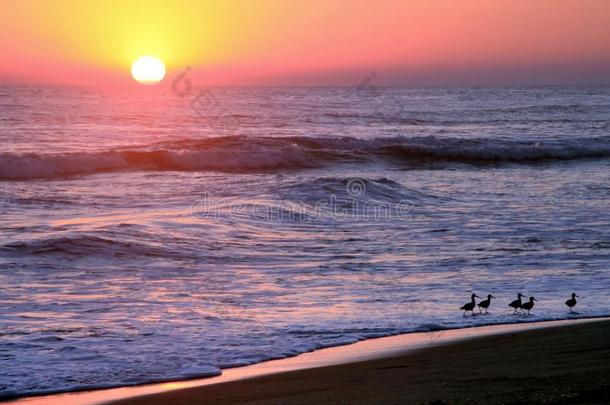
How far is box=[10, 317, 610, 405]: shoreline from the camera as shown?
6.36 m

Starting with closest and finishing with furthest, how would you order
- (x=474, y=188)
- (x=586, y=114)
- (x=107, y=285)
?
(x=107, y=285) < (x=474, y=188) < (x=586, y=114)

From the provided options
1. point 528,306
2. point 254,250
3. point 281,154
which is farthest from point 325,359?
point 281,154

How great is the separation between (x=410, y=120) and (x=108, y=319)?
45.5 meters

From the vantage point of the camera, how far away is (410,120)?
5322 cm

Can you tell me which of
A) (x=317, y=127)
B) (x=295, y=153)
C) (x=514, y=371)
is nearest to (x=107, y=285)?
(x=514, y=371)

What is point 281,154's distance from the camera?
1245 inches

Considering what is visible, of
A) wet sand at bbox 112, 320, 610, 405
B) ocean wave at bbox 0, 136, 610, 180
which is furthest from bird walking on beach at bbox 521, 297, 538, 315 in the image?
ocean wave at bbox 0, 136, 610, 180

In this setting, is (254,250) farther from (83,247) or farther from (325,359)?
(325,359)

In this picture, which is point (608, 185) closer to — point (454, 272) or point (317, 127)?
point (454, 272)

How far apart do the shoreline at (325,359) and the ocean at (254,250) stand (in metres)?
0.14

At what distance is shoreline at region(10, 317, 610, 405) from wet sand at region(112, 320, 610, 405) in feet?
0.41

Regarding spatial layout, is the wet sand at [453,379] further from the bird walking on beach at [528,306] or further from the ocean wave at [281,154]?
the ocean wave at [281,154]

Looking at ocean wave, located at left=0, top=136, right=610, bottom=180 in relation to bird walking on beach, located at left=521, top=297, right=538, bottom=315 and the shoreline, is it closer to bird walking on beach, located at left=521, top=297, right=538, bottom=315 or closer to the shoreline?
bird walking on beach, located at left=521, top=297, right=538, bottom=315

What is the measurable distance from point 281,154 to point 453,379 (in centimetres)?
2588
